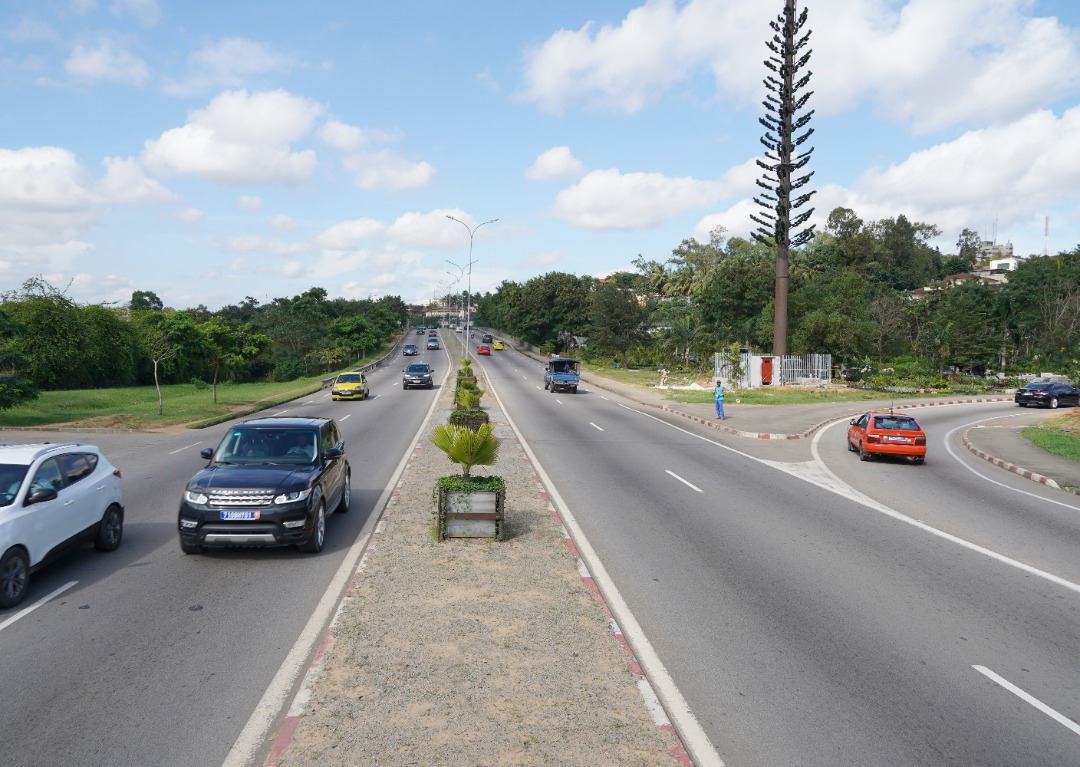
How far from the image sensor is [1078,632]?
26.2ft

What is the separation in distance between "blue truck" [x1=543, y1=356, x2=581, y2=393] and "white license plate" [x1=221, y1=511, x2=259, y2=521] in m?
36.9

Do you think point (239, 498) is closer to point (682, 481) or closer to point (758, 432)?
point (682, 481)

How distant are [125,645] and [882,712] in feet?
22.7

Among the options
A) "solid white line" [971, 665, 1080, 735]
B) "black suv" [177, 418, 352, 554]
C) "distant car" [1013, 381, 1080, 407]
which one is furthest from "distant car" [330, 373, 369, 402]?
"solid white line" [971, 665, 1080, 735]

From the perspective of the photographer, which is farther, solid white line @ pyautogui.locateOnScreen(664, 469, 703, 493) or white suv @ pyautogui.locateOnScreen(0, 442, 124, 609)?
solid white line @ pyautogui.locateOnScreen(664, 469, 703, 493)

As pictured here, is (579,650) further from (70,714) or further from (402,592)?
(70,714)

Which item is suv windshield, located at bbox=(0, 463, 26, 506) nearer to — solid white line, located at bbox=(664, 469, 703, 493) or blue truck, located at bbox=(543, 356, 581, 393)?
solid white line, located at bbox=(664, 469, 703, 493)

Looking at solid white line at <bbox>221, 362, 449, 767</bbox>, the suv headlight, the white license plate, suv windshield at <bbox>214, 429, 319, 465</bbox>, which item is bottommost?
solid white line at <bbox>221, 362, 449, 767</bbox>

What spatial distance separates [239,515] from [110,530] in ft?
7.96

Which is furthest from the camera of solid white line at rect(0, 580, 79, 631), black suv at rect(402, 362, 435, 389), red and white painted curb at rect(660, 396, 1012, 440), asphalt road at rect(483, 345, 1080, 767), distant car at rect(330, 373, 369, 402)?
black suv at rect(402, 362, 435, 389)

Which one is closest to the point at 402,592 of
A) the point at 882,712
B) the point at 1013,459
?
the point at 882,712

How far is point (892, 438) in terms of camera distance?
2092 centimetres

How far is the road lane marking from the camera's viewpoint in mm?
10430

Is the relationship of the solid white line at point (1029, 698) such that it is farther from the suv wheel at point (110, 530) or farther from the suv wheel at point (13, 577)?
the suv wheel at point (110, 530)
